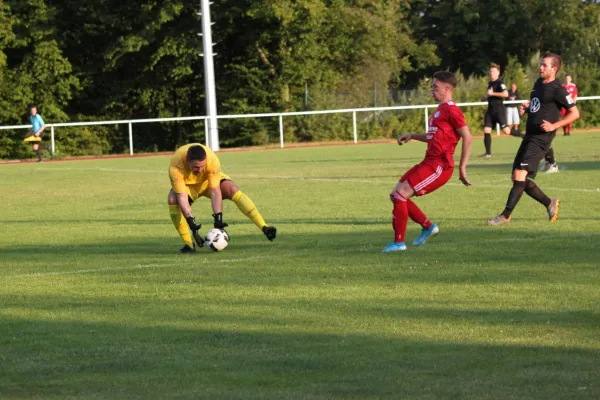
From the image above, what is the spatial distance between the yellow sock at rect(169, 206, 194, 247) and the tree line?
108ft

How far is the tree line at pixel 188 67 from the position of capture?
153 feet

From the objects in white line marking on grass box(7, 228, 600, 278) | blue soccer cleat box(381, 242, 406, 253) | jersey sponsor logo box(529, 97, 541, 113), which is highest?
jersey sponsor logo box(529, 97, 541, 113)

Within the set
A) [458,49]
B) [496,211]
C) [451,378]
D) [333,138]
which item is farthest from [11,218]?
[458,49]

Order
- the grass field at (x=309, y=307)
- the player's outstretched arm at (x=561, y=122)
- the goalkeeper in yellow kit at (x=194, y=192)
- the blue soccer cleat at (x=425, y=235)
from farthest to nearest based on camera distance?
the player's outstretched arm at (x=561, y=122), the goalkeeper in yellow kit at (x=194, y=192), the blue soccer cleat at (x=425, y=235), the grass field at (x=309, y=307)

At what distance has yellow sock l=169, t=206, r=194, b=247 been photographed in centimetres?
1184

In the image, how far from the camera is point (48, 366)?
6.40m

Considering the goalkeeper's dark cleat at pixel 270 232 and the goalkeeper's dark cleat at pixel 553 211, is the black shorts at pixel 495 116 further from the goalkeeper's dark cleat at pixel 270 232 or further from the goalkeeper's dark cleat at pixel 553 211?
the goalkeeper's dark cleat at pixel 270 232

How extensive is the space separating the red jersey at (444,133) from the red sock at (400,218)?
51 cm

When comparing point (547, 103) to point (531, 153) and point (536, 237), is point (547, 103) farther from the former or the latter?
point (536, 237)

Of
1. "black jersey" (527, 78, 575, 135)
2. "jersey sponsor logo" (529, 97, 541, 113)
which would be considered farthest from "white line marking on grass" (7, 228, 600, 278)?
"jersey sponsor logo" (529, 97, 541, 113)

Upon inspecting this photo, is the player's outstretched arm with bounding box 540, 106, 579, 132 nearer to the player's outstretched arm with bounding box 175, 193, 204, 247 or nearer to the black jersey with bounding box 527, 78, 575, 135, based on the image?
the black jersey with bounding box 527, 78, 575, 135

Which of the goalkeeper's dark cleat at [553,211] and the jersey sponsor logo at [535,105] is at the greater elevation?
the jersey sponsor logo at [535,105]

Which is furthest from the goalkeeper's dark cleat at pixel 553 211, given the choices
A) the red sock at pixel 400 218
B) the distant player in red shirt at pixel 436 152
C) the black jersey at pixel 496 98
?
the black jersey at pixel 496 98

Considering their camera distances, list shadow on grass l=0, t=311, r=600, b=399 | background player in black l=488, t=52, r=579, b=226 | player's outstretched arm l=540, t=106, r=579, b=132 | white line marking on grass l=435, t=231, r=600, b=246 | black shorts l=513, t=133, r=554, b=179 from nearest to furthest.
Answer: shadow on grass l=0, t=311, r=600, b=399 < white line marking on grass l=435, t=231, r=600, b=246 < player's outstretched arm l=540, t=106, r=579, b=132 < background player in black l=488, t=52, r=579, b=226 < black shorts l=513, t=133, r=554, b=179
